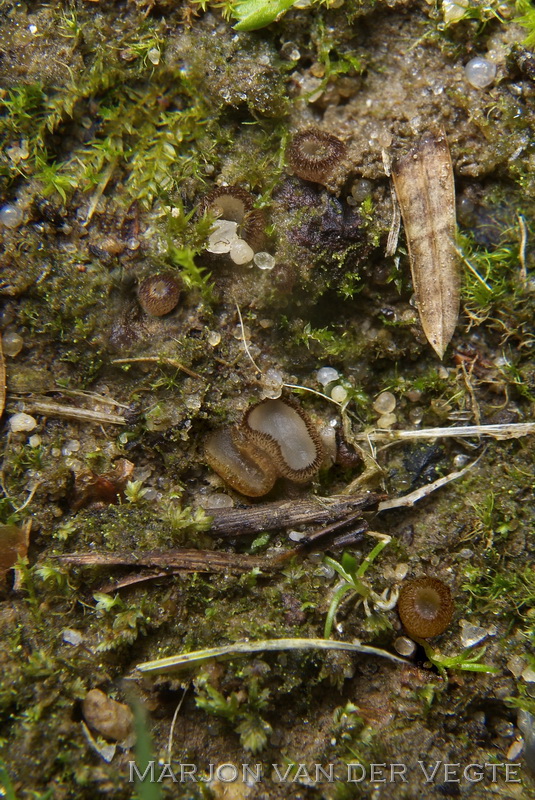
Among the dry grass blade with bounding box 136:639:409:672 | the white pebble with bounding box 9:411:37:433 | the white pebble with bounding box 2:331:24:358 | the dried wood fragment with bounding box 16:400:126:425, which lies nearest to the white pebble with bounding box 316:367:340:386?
the dried wood fragment with bounding box 16:400:126:425

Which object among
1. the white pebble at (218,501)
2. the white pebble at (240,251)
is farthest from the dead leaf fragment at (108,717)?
the white pebble at (240,251)

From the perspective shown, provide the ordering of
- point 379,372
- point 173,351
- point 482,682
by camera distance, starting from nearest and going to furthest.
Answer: point 482,682 → point 173,351 → point 379,372

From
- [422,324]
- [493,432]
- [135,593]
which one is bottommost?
[135,593]

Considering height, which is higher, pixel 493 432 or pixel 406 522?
pixel 493 432

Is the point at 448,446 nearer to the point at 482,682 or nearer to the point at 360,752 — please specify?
the point at 482,682

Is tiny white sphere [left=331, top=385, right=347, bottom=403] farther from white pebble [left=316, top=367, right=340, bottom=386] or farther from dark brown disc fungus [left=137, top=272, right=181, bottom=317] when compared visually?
dark brown disc fungus [left=137, top=272, right=181, bottom=317]

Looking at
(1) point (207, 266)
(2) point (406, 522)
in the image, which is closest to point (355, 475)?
(2) point (406, 522)
